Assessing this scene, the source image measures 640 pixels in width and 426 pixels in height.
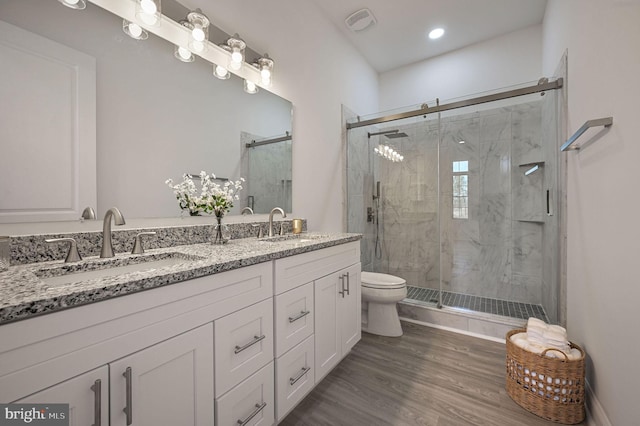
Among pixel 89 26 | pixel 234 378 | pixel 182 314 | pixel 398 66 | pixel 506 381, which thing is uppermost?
pixel 398 66

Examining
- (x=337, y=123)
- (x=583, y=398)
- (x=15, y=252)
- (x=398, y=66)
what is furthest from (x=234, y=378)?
(x=398, y=66)

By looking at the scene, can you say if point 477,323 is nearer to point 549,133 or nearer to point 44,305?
point 549,133

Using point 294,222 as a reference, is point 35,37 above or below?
above

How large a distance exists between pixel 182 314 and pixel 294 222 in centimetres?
125

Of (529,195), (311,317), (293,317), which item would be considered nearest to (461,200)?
(529,195)

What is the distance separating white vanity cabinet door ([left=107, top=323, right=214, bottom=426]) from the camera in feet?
2.34

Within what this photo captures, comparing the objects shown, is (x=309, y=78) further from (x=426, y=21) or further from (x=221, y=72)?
(x=426, y=21)

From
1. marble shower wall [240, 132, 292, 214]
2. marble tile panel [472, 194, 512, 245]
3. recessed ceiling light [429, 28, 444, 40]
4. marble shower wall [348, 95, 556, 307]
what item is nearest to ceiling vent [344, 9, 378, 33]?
recessed ceiling light [429, 28, 444, 40]

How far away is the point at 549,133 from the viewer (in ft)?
7.63

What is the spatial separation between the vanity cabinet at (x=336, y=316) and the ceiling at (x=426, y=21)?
7.76 ft

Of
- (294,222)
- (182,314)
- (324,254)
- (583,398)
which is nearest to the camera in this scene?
(182,314)

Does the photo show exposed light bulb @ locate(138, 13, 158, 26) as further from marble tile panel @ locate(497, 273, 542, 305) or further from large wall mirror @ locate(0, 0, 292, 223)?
marble tile panel @ locate(497, 273, 542, 305)

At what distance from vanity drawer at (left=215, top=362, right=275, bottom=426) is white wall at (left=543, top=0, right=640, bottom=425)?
142 cm

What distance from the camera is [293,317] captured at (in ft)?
4.30
